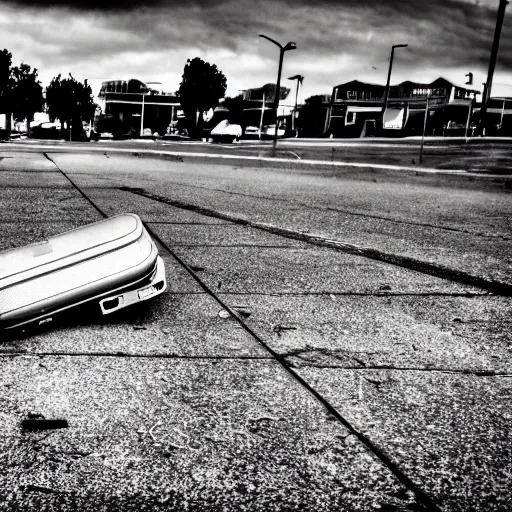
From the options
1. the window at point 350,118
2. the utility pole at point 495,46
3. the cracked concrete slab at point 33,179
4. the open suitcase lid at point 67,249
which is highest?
the utility pole at point 495,46

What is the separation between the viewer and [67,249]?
3.09m

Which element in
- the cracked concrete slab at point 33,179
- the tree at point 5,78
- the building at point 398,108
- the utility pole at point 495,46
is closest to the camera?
the cracked concrete slab at point 33,179

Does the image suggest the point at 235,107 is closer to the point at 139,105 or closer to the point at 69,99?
the point at 139,105

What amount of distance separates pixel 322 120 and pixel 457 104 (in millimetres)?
20511

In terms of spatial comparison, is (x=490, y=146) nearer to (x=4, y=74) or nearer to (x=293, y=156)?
(x=293, y=156)

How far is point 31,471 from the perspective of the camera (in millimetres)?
1872

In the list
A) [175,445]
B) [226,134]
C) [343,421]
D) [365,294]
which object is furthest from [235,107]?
[175,445]

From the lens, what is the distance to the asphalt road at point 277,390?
184cm

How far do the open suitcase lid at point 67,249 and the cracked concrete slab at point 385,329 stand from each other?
0.79 metres

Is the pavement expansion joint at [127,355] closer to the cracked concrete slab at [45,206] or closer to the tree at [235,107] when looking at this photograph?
the cracked concrete slab at [45,206]

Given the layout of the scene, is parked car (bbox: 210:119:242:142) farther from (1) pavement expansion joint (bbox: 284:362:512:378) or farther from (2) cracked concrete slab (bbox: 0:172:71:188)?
(1) pavement expansion joint (bbox: 284:362:512:378)

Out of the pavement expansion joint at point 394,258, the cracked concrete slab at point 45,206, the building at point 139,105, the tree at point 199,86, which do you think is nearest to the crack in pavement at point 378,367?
the pavement expansion joint at point 394,258

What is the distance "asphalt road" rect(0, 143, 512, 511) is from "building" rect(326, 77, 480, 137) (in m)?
50.3

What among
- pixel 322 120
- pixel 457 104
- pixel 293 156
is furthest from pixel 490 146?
pixel 322 120
